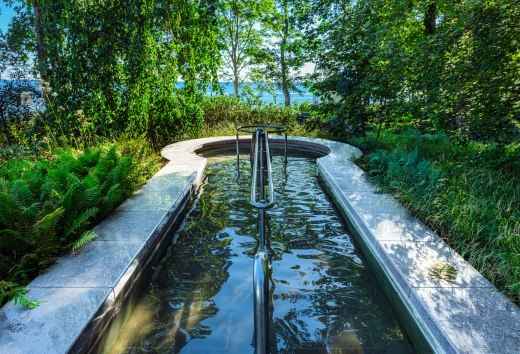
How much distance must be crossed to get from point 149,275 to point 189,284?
0.49 m

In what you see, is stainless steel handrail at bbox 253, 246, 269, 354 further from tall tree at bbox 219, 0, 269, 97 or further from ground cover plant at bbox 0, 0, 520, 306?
tall tree at bbox 219, 0, 269, 97

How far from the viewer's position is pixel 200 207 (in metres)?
5.55

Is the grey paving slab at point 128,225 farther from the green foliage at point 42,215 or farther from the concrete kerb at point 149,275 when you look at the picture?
the green foliage at point 42,215

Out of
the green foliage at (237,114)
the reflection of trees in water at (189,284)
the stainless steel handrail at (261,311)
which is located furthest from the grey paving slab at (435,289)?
the green foliage at (237,114)

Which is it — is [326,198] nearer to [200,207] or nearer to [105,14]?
[200,207]

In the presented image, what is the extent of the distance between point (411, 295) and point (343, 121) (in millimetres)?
7315

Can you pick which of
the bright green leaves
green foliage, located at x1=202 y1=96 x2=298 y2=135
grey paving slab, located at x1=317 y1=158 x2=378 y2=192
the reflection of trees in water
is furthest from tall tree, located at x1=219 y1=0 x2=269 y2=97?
the bright green leaves

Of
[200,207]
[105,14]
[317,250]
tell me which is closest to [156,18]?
[105,14]

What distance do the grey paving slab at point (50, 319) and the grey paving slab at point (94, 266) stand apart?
0.12 meters

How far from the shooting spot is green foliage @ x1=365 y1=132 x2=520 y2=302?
10.1ft

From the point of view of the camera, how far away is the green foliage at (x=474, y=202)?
3088mm

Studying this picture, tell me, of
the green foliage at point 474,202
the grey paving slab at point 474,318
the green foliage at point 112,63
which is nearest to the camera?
the grey paving slab at point 474,318

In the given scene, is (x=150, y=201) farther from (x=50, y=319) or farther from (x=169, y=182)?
(x=50, y=319)

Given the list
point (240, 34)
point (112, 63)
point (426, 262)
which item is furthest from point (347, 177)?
point (240, 34)
